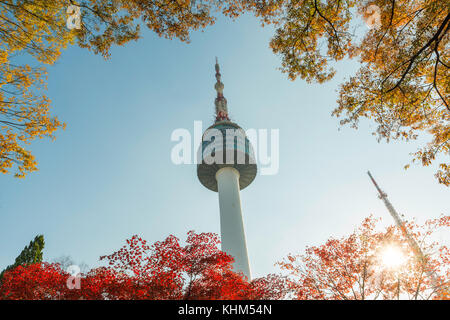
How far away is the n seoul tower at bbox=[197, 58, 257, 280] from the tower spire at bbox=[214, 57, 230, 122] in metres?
0.14

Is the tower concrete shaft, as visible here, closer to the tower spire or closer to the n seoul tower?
the n seoul tower

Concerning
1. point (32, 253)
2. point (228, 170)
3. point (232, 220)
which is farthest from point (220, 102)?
point (32, 253)

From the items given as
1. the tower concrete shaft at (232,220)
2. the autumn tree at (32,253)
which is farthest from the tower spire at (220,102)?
the autumn tree at (32,253)

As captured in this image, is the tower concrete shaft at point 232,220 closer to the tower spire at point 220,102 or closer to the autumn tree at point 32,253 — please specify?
the tower spire at point 220,102

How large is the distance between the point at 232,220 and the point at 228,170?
20.1 ft

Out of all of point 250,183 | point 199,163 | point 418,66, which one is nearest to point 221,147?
point 199,163

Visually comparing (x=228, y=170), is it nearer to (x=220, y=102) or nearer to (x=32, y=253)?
(x=220, y=102)

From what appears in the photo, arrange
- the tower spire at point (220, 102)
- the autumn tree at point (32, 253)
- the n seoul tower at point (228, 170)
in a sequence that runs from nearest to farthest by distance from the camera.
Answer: the autumn tree at point (32, 253) < the n seoul tower at point (228, 170) < the tower spire at point (220, 102)

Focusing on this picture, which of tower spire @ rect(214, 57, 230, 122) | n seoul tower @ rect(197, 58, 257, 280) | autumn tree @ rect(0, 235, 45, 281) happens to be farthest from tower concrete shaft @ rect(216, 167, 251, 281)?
autumn tree @ rect(0, 235, 45, 281)

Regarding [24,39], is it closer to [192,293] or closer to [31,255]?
[192,293]

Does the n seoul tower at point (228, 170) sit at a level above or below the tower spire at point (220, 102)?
below

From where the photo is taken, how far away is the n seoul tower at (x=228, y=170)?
22453 mm

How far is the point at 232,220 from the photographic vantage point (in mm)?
23484
